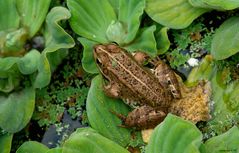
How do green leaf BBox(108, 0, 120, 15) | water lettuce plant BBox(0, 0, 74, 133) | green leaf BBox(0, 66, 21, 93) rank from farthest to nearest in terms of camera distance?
green leaf BBox(108, 0, 120, 15) → green leaf BBox(0, 66, 21, 93) → water lettuce plant BBox(0, 0, 74, 133)

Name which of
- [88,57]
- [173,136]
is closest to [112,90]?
[88,57]

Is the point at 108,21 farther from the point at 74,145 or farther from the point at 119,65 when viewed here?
the point at 74,145

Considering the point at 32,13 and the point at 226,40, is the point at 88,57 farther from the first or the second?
the point at 226,40

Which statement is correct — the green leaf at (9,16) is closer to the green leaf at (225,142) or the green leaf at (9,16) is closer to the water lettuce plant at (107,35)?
the water lettuce plant at (107,35)

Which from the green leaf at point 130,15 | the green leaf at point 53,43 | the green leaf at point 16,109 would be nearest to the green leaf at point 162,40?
the green leaf at point 130,15

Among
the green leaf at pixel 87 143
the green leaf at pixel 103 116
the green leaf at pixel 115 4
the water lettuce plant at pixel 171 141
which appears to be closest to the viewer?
the water lettuce plant at pixel 171 141

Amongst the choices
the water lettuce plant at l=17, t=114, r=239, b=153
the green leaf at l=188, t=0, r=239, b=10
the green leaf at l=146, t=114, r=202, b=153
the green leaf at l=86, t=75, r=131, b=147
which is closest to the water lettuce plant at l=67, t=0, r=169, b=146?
the green leaf at l=86, t=75, r=131, b=147

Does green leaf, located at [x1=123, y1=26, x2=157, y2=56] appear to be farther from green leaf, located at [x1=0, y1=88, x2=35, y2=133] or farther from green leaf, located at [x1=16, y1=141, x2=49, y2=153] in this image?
green leaf, located at [x1=16, y1=141, x2=49, y2=153]
